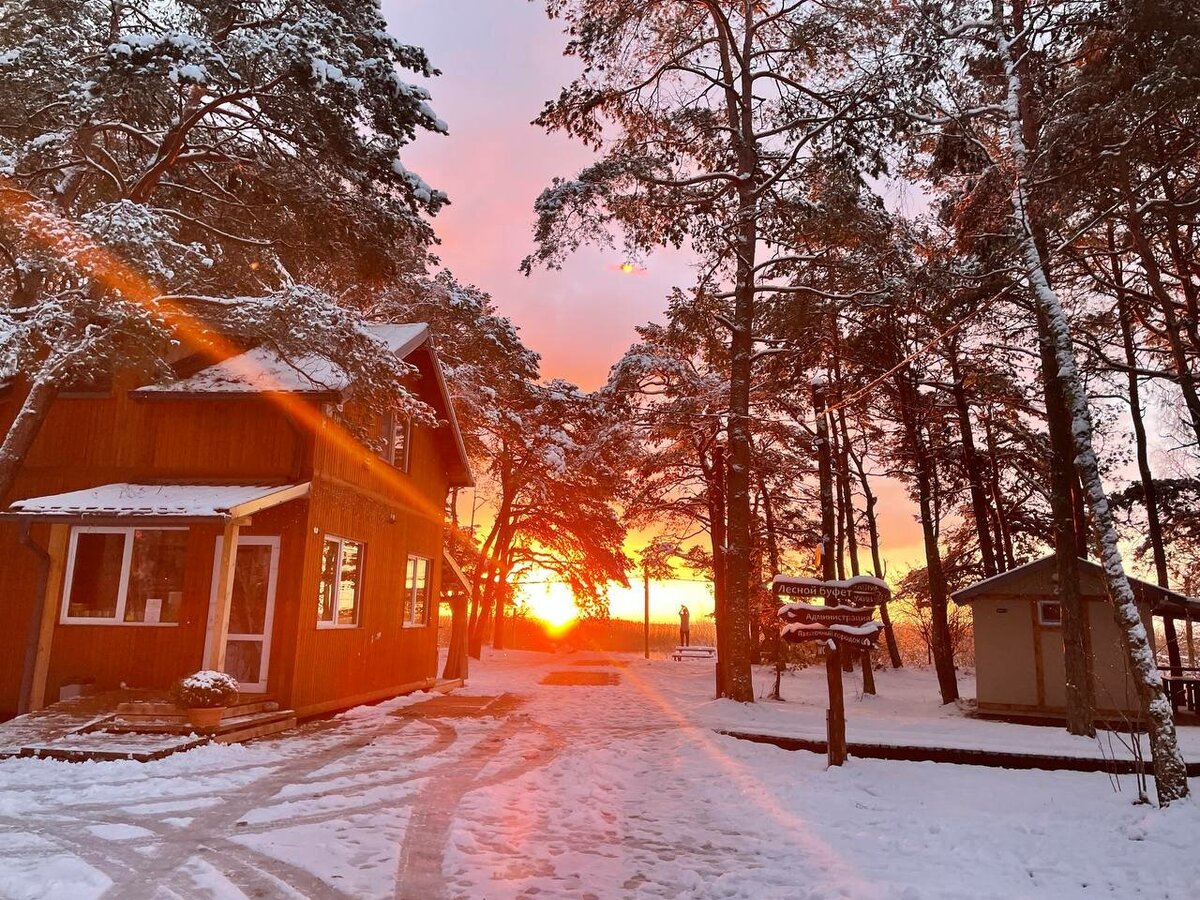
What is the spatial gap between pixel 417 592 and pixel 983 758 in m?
12.7

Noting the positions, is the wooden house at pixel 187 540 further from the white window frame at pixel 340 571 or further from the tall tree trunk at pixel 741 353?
the tall tree trunk at pixel 741 353

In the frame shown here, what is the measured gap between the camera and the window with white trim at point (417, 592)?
18.0 meters

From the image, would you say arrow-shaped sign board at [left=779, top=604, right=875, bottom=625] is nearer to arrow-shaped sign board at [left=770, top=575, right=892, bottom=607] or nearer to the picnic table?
arrow-shaped sign board at [left=770, top=575, right=892, bottom=607]

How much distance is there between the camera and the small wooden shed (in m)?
17.7

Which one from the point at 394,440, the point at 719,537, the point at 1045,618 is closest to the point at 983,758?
the point at 1045,618

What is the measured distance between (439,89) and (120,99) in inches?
185

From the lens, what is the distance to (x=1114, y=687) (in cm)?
1750

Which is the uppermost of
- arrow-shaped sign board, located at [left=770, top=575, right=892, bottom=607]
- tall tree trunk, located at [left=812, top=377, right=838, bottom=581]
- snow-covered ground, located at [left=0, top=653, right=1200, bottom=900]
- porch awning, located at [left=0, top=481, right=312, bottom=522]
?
tall tree trunk, located at [left=812, top=377, right=838, bottom=581]

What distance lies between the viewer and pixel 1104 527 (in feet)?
27.8

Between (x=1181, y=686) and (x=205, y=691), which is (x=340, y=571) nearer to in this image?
(x=205, y=691)

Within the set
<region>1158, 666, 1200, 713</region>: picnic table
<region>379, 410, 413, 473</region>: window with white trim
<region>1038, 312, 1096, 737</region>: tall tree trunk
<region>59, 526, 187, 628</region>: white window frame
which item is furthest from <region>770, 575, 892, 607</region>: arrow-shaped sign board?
<region>1158, 666, 1200, 713</region>: picnic table

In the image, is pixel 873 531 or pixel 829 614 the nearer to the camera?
pixel 829 614

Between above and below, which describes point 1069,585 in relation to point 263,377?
below

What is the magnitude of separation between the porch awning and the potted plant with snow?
212cm
